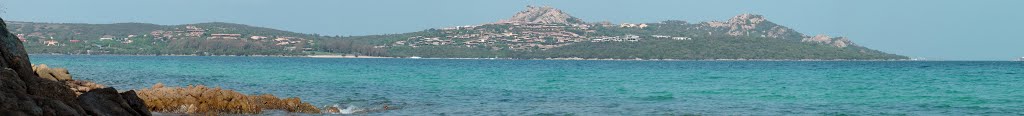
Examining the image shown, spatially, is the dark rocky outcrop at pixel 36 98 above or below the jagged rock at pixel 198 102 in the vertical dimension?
above

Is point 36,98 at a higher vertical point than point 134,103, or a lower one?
higher

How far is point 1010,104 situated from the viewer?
1123 inches

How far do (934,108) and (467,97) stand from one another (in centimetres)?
1355

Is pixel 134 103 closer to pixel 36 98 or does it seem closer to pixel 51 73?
pixel 36 98

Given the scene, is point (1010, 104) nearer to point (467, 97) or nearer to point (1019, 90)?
point (1019, 90)

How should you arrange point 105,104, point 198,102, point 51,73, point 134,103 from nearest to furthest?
point 105,104 → point 134,103 → point 198,102 → point 51,73

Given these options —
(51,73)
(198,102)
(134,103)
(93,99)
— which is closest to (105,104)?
(93,99)

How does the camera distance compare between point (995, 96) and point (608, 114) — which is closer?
point (608, 114)

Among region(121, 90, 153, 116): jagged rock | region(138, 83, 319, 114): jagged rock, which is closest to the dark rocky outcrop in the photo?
region(121, 90, 153, 116): jagged rock

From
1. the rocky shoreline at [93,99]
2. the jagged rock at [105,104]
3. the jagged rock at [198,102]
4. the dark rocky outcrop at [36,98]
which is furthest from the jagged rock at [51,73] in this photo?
the jagged rock at [105,104]

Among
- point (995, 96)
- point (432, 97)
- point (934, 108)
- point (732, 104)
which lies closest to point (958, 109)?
point (934, 108)

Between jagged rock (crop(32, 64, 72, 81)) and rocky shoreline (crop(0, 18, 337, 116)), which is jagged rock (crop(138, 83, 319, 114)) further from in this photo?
jagged rock (crop(32, 64, 72, 81))

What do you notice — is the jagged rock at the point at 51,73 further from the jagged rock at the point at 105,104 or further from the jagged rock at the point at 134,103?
the jagged rock at the point at 105,104

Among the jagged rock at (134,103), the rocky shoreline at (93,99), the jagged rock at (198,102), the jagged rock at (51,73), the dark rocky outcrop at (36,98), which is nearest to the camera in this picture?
the dark rocky outcrop at (36,98)
